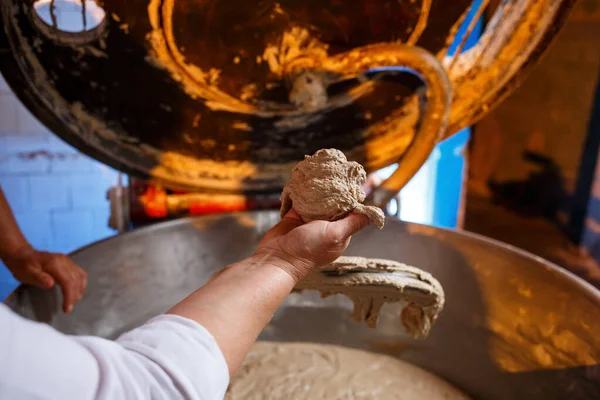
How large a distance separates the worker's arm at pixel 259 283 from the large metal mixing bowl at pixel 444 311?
56cm

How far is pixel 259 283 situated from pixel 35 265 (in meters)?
0.62

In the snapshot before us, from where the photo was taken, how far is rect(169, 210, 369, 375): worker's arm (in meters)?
0.51

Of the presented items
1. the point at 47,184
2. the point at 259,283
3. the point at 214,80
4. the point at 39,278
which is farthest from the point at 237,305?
the point at 47,184

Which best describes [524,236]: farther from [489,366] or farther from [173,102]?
[173,102]

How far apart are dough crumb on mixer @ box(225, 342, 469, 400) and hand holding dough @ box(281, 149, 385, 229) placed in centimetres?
60

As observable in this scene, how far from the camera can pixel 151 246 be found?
1.22 meters

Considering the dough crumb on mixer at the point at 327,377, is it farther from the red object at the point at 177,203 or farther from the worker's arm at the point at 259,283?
the worker's arm at the point at 259,283

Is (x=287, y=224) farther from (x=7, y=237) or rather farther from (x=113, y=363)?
(x=7, y=237)

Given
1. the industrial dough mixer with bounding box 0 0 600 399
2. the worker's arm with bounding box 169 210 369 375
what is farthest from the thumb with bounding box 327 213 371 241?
the industrial dough mixer with bounding box 0 0 600 399

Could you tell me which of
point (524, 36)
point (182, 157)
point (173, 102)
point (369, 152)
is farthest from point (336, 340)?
point (524, 36)

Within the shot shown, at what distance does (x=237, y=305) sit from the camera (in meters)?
0.53

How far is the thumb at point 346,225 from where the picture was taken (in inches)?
26.3

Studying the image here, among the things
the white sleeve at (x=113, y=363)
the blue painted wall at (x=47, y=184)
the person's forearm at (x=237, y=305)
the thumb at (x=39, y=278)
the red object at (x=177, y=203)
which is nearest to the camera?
the white sleeve at (x=113, y=363)

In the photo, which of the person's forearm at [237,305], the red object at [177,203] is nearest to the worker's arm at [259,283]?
the person's forearm at [237,305]
